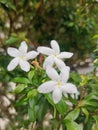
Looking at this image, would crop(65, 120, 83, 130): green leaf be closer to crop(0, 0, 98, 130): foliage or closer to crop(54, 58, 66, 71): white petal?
crop(0, 0, 98, 130): foliage

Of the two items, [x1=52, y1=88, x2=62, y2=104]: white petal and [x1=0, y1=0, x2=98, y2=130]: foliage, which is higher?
[x1=0, y1=0, x2=98, y2=130]: foliage

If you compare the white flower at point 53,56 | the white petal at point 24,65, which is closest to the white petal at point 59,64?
the white flower at point 53,56

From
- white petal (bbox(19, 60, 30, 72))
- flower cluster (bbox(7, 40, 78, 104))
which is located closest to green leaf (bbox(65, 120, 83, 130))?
flower cluster (bbox(7, 40, 78, 104))

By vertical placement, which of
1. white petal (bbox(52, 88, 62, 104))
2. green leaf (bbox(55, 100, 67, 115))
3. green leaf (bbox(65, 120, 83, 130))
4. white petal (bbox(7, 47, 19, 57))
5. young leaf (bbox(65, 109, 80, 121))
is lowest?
green leaf (bbox(65, 120, 83, 130))

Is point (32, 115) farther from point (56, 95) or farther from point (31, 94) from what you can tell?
point (56, 95)

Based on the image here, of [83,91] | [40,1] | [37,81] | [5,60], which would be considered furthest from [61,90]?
[40,1]

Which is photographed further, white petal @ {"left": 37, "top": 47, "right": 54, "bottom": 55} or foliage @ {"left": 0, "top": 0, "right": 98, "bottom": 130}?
foliage @ {"left": 0, "top": 0, "right": 98, "bottom": 130}

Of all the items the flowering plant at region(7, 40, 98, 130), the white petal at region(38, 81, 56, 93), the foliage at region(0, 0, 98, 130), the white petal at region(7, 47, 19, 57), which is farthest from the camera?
the foliage at region(0, 0, 98, 130)

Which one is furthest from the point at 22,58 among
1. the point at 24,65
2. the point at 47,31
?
the point at 47,31

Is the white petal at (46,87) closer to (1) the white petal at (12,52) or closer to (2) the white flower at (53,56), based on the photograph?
(2) the white flower at (53,56)
